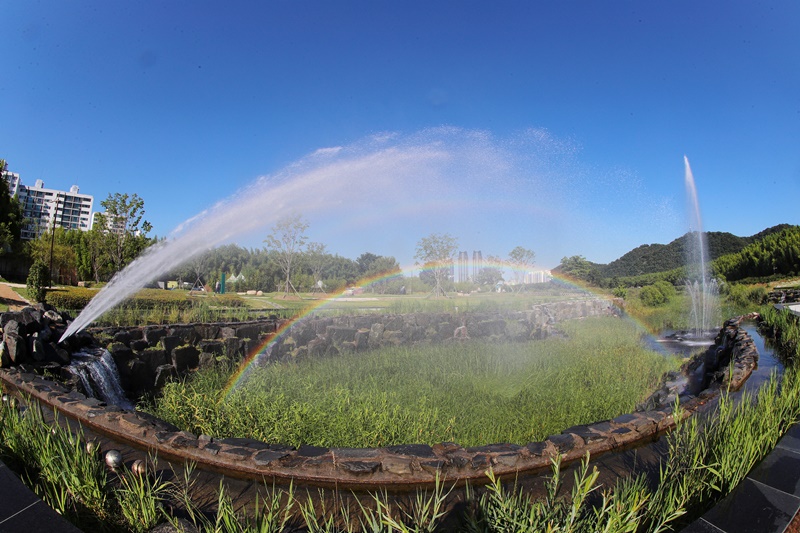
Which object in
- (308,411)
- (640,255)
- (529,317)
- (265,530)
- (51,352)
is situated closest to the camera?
(265,530)

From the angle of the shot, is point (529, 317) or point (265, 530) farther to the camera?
point (529, 317)

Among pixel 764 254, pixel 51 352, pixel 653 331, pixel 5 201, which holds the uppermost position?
pixel 5 201

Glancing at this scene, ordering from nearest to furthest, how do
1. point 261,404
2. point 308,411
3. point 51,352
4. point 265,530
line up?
1. point 265,530
2. point 308,411
3. point 261,404
4. point 51,352

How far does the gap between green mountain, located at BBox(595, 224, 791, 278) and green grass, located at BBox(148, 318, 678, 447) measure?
39094 mm

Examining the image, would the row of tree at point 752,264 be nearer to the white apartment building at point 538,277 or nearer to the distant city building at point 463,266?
the white apartment building at point 538,277

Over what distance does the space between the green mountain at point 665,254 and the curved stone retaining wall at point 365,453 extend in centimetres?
4398

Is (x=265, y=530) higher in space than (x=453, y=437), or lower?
higher

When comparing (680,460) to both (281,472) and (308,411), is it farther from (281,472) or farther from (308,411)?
(308,411)

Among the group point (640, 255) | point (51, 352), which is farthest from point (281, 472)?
point (640, 255)

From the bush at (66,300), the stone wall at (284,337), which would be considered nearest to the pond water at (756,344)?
the stone wall at (284,337)

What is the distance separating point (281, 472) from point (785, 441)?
398 cm

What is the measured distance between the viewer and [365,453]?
11.4 ft

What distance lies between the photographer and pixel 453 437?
4938 mm

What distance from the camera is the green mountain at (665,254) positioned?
4356 centimetres
